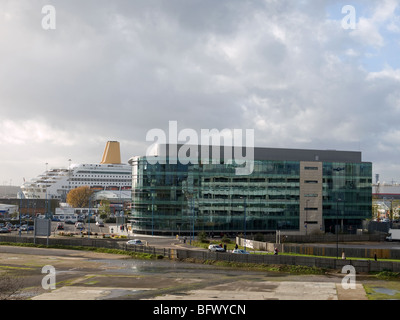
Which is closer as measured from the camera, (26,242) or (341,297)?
(341,297)

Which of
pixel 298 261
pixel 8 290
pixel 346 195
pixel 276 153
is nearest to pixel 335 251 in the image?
pixel 298 261

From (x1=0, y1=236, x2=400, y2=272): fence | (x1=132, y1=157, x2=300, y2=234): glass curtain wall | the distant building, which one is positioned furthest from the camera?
the distant building

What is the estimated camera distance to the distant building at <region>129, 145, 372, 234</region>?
103000 mm

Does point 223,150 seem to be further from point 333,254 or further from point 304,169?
point 333,254

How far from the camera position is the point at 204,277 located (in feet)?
158

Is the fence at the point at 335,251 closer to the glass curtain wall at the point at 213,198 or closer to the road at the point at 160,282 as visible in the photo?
the road at the point at 160,282

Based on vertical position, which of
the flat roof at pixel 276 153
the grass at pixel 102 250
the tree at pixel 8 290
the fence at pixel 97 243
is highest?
the flat roof at pixel 276 153

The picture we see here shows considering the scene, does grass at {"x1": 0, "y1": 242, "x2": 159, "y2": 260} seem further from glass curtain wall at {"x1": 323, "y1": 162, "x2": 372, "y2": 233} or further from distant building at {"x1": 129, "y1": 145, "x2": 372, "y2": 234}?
glass curtain wall at {"x1": 323, "y1": 162, "x2": 372, "y2": 233}

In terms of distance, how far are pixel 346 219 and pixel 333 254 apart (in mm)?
52945

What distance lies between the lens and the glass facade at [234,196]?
103m

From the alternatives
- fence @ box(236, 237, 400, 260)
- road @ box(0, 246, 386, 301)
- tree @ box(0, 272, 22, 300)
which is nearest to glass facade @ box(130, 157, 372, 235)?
fence @ box(236, 237, 400, 260)

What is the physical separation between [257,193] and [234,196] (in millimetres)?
5589

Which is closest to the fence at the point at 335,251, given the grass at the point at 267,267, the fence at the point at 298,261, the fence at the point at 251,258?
the fence at the point at 298,261
